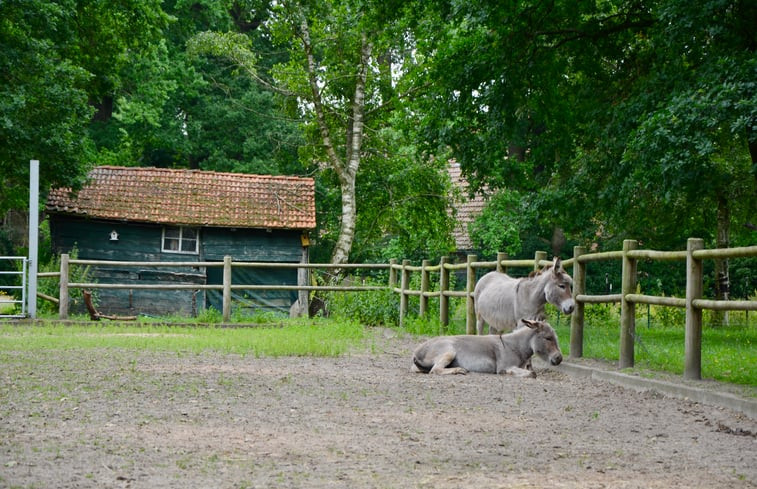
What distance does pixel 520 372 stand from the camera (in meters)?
10.9

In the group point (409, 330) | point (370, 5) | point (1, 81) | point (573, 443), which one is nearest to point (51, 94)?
point (1, 81)

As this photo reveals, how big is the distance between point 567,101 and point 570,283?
1008 centimetres

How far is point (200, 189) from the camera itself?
3116cm

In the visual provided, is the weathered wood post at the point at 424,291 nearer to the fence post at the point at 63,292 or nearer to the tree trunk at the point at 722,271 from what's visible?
the fence post at the point at 63,292

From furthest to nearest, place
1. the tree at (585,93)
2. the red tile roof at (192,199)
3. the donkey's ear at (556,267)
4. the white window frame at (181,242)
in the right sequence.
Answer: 1. the white window frame at (181,242)
2. the red tile roof at (192,199)
3. the tree at (585,93)
4. the donkey's ear at (556,267)

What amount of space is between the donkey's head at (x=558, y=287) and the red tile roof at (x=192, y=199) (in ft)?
61.3

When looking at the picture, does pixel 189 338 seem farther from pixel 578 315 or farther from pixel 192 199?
pixel 192 199

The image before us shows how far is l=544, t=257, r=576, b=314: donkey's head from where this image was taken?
11703mm

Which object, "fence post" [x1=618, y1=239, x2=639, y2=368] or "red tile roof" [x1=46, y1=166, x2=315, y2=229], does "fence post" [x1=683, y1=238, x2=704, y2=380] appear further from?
"red tile roof" [x1=46, y1=166, x2=315, y2=229]

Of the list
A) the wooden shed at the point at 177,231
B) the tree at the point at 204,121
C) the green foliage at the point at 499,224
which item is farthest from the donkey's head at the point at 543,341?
the tree at the point at 204,121

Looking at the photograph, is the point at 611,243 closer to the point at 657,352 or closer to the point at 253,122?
the point at 657,352

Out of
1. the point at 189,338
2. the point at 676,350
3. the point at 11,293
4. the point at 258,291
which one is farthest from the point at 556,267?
the point at 11,293

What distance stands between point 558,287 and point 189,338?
6787 mm

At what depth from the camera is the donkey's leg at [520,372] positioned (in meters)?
10.9
